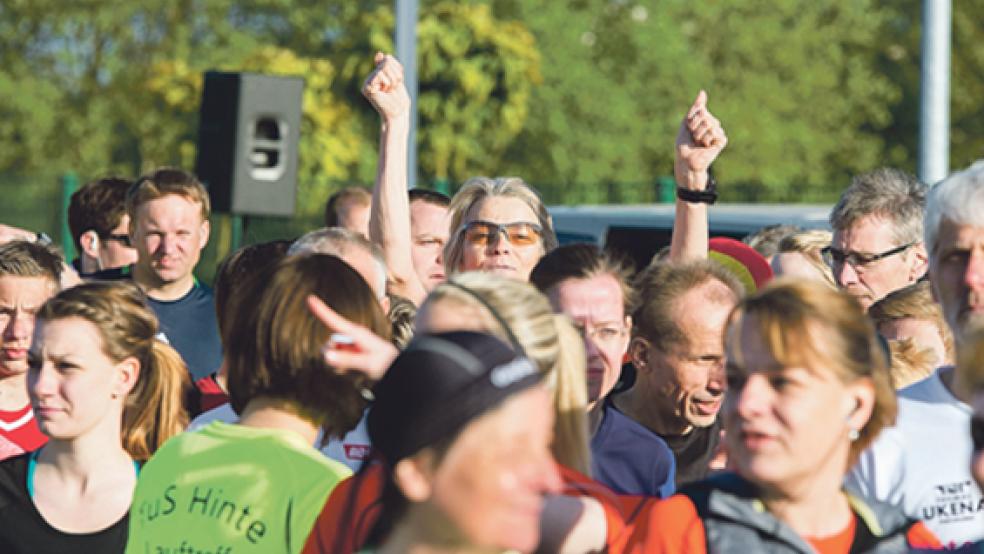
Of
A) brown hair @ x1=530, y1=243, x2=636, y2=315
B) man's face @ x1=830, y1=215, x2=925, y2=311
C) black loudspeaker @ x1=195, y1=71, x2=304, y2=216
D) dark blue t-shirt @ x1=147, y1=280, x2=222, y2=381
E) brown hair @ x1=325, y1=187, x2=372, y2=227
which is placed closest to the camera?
brown hair @ x1=530, y1=243, x2=636, y2=315

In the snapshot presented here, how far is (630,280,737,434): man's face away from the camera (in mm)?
4359

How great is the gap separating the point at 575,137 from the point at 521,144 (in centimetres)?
126

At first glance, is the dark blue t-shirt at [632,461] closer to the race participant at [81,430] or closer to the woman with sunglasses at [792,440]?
the woman with sunglasses at [792,440]

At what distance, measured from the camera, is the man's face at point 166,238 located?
672cm

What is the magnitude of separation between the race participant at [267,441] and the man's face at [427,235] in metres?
3.32

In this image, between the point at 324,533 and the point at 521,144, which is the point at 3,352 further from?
the point at 521,144

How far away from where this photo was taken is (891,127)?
4072 centimetres

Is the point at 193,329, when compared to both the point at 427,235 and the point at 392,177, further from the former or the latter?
the point at 392,177

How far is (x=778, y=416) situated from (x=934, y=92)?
8.15m

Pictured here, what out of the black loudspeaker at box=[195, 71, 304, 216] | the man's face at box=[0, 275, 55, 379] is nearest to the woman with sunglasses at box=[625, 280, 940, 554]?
the man's face at box=[0, 275, 55, 379]

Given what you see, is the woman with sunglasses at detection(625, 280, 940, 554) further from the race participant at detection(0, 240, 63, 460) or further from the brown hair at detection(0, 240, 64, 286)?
the brown hair at detection(0, 240, 64, 286)

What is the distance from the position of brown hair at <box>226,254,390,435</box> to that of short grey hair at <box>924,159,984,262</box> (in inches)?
46.6

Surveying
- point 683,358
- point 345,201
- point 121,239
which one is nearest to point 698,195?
point 683,358

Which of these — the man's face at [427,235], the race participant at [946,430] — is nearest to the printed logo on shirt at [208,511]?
the race participant at [946,430]
